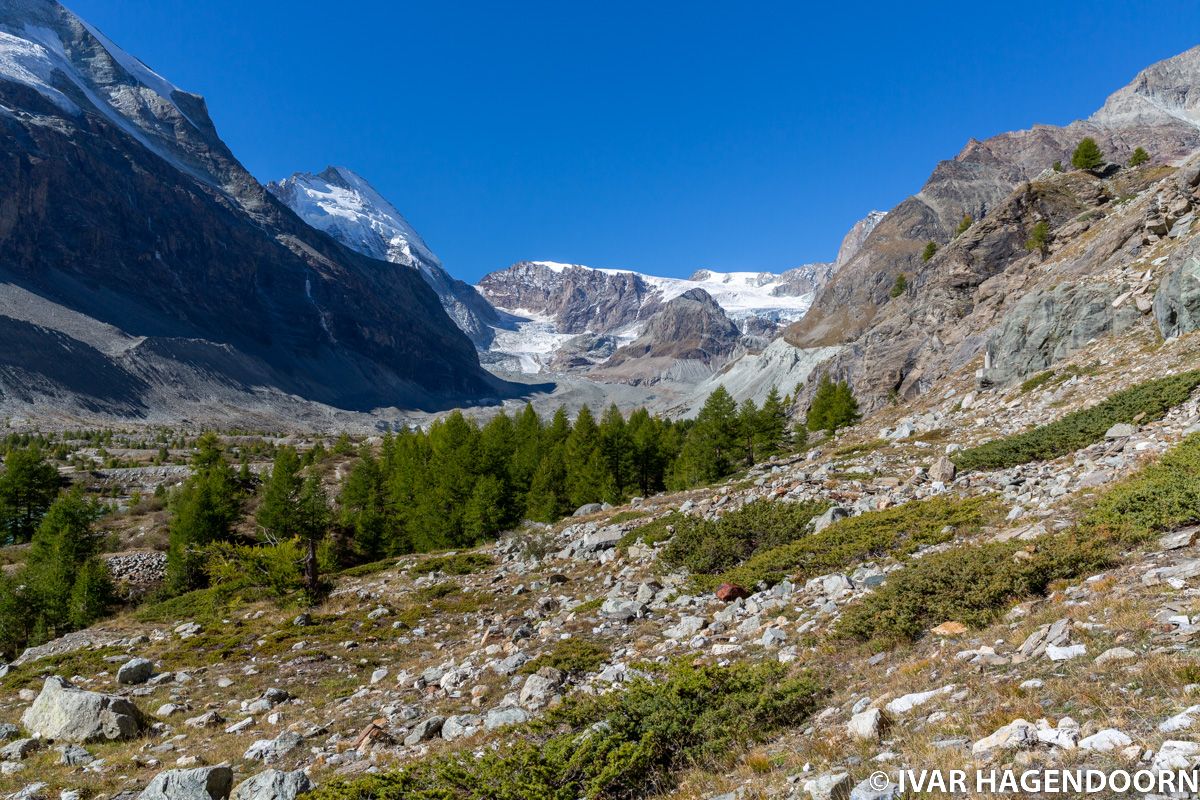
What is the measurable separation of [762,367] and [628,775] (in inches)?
7401

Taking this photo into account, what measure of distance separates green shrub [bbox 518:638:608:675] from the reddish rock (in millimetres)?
3185

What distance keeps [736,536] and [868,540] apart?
496 cm

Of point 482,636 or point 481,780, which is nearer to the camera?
point 481,780

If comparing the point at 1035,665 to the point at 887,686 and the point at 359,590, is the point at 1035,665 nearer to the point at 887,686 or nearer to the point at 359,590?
the point at 887,686

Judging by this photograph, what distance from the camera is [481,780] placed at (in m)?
6.75

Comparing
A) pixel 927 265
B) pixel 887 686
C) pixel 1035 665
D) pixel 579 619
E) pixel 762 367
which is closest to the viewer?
pixel 1035 665

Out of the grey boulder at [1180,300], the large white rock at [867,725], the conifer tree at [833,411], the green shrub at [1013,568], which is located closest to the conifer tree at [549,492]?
the conifer tree at [833,411]

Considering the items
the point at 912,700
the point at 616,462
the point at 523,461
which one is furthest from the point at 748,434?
the point at 912,700

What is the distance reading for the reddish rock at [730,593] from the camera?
571 inches

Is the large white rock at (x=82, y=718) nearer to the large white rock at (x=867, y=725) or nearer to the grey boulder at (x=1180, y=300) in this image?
the large white rock at (x=867, y=725)

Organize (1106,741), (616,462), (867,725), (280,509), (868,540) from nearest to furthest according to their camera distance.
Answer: (1106,741)
(867,725)
(868,540)
(280,509)
(616,462)

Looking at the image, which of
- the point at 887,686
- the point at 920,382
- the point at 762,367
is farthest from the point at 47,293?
the point at 887,686

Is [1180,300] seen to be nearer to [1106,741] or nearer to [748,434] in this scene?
[1106,741]

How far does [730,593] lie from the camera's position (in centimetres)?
1455
